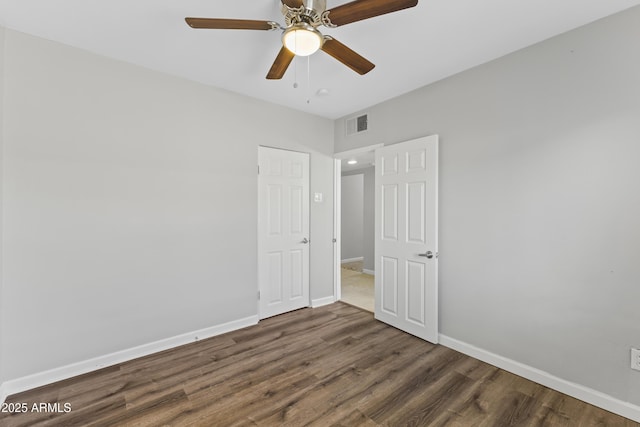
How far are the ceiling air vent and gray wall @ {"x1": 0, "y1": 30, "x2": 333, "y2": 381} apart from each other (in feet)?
3.82

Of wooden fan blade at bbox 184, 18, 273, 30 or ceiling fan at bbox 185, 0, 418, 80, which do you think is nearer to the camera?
ceiling fan at bbox 185, 0, 418, 80

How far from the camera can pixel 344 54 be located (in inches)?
73.2

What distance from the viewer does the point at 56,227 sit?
2.25m

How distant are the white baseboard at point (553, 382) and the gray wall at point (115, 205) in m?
2.32

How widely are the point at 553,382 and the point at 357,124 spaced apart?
10.7 ft

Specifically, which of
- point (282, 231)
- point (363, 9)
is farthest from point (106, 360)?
point (363, 9)

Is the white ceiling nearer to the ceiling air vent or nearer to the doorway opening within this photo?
the ceiling air vent

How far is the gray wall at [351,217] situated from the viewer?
283 inches

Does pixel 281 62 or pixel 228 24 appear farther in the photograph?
pixel 281 62

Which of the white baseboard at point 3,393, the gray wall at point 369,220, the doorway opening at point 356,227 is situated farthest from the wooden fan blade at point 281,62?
the gray wall at point 369,220

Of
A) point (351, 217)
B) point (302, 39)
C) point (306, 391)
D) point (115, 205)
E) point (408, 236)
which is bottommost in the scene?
point (306, 391)

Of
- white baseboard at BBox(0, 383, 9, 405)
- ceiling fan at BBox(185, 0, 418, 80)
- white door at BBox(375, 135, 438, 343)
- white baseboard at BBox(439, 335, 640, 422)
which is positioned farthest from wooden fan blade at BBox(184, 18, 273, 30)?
white baseboard at BBox(439, 335, 640, 422)

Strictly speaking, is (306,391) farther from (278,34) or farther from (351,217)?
(351,217)

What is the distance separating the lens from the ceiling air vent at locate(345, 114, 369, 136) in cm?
367
